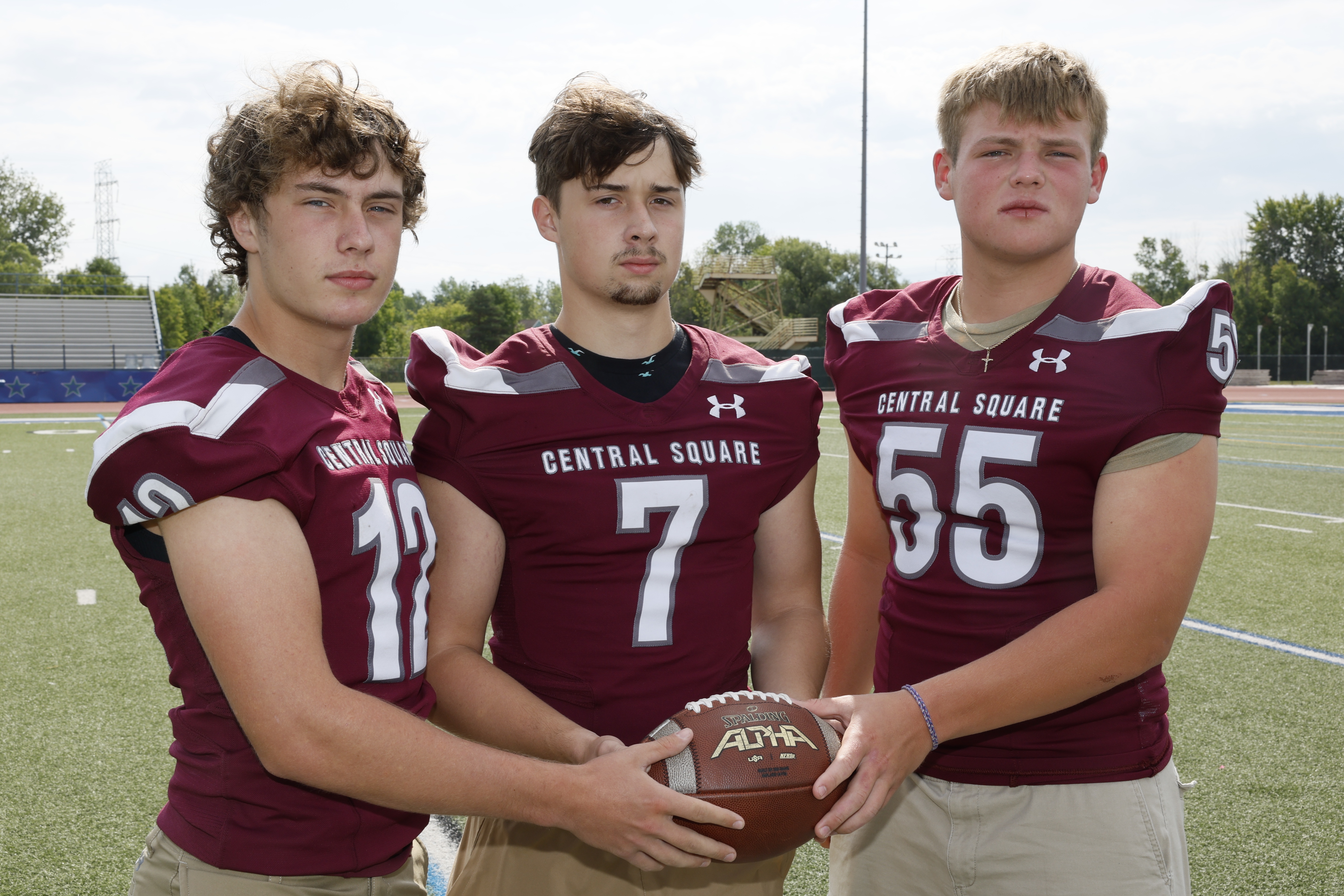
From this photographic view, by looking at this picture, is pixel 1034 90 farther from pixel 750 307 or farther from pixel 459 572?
pixel 750 307

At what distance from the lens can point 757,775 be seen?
1576mm

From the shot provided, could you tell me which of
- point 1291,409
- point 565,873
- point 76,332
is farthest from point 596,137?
point 76,332

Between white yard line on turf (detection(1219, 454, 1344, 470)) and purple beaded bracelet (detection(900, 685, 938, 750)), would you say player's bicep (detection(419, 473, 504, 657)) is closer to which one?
purple beaded bracelet (detection(900, 685, 938, 750))

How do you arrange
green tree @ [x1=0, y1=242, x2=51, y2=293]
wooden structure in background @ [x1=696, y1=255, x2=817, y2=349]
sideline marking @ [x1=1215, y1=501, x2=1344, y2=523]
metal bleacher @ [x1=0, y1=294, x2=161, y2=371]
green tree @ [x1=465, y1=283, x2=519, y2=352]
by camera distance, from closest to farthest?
sideline marking @ [x1=1215, y1=501, x2=1344, y2=523], metal bleacher @ [x1=0, y1=294, x2=161, y2=371], green tree @ [x1=0, y1=242, x2=51, y2=293], wooden structure in background @ [x1=696, y1=255, x2=817, y2=349], green tree @ [x1=465, y1=283, x2=519, y2=352]

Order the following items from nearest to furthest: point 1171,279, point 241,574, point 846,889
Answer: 1. point 241,574
2. point 846,889
3. point 1171,279

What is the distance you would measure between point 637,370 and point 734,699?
728 millimetres

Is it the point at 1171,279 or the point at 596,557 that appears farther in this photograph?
the point at 1171,279

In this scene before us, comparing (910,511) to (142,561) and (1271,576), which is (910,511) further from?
(1271,576)

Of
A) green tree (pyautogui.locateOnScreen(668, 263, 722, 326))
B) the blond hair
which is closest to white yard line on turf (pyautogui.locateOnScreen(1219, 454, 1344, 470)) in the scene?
the blond hair

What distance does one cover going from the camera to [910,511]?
6.60 ft

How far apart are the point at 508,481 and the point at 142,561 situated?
0.65 metres

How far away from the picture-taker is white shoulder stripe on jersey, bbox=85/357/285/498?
1460 millimetres

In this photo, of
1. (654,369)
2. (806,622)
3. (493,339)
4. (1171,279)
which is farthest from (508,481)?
(1171,279)

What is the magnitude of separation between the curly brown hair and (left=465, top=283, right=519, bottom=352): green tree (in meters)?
48.8
